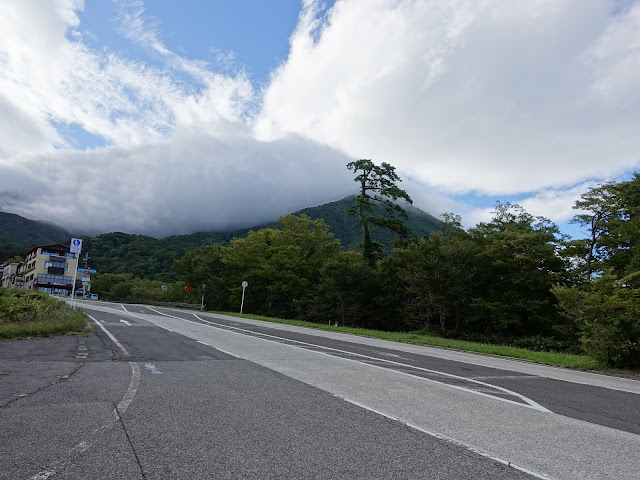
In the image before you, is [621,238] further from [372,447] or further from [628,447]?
[372,447]

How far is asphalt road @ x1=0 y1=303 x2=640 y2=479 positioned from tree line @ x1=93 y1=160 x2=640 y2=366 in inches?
374

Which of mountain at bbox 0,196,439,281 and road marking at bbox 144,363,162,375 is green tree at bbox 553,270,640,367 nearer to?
road marking at bbox 144,363,162,375

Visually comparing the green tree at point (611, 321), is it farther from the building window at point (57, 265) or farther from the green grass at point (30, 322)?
the building window at point (57, 265)

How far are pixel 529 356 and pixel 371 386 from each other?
1022 cm

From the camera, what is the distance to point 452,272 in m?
34.8

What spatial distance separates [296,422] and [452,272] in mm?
31496

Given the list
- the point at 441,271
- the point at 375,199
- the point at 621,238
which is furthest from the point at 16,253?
the point at 621,238

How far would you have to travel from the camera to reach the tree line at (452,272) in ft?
103

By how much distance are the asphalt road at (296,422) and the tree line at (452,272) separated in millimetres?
9493

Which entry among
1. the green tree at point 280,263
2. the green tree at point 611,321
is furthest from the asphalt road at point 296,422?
the green tree at point 280,263

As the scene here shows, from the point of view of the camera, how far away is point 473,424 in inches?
222

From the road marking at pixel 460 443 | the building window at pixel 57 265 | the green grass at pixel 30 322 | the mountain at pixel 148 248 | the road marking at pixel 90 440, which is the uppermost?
the mountain at pixel 148 248

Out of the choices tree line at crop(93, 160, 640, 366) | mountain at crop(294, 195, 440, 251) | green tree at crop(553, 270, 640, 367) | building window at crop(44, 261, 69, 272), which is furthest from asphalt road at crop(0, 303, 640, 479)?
building window at crop(44, 261, 69, 272)

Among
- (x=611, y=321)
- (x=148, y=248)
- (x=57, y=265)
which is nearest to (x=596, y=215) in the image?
(x=611, y=321)
